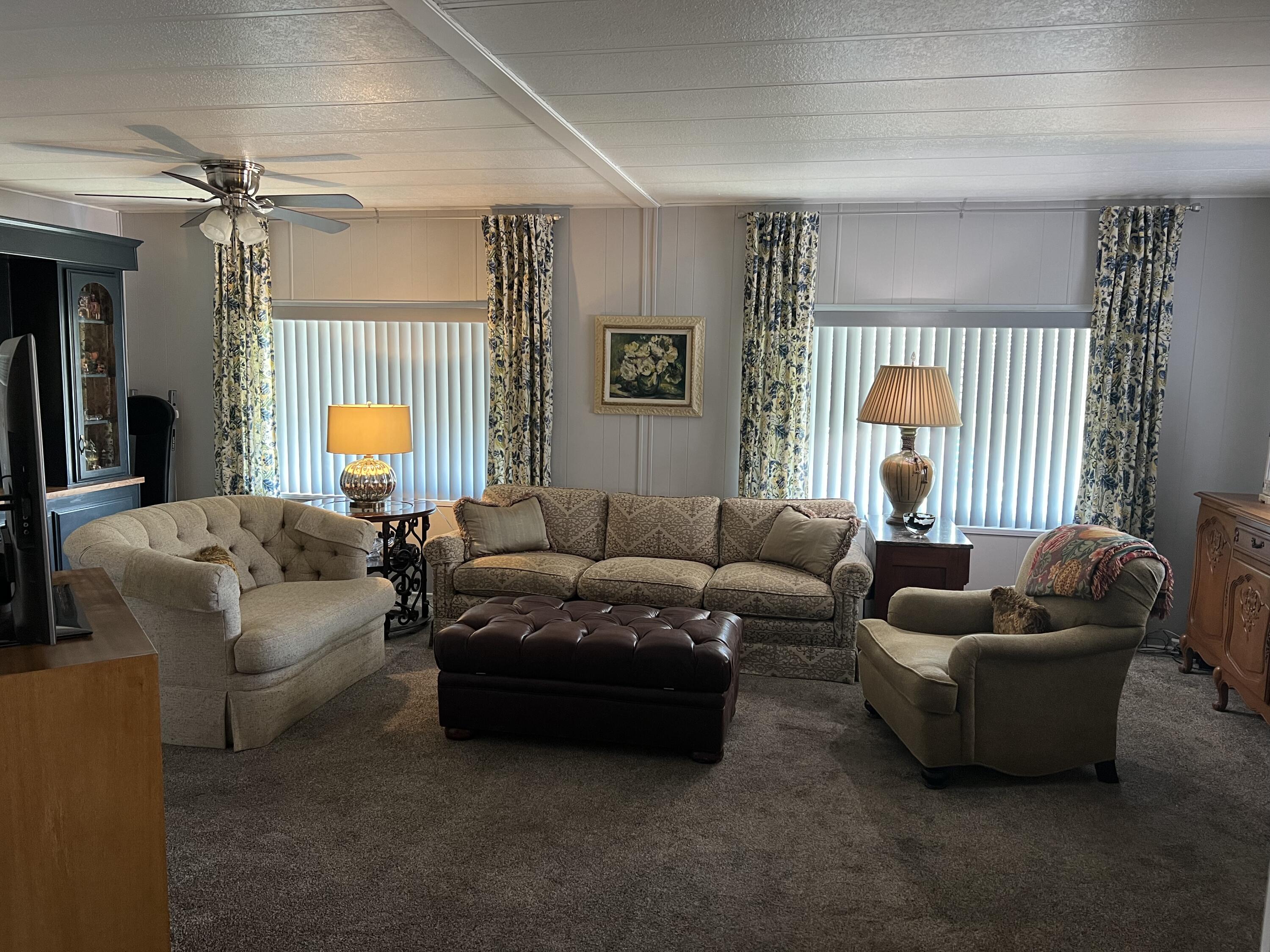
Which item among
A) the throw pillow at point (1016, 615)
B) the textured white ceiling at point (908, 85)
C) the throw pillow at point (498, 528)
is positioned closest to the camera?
the textured white ceiling at point (908, 85)

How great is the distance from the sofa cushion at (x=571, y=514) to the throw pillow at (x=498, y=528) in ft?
0.35

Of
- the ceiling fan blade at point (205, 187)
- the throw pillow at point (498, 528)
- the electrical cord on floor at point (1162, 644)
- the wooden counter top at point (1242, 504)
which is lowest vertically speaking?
the electrical cord on floor at point (1162, 644)

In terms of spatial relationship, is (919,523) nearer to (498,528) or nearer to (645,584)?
(645,584)

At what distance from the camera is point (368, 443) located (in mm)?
5457

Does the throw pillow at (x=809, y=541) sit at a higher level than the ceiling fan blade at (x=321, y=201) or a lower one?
lower

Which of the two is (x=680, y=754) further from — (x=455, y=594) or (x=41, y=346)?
(x=41, y=346)

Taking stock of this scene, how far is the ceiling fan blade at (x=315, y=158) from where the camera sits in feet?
14.3

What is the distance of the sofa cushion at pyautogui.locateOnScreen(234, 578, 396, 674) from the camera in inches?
151

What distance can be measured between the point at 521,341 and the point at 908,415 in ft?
8.02

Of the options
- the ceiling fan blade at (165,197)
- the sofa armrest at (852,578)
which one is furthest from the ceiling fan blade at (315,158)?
the sofa armrest at (852,578)

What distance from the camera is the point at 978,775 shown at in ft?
12.2

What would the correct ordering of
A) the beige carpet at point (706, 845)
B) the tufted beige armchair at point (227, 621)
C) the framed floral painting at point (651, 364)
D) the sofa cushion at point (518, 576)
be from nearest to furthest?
the beige carpet at point (706, 845) → the tufted beige armchair at point (227, 621) → the sofa cushion at point (518, 576) → the framed floral painting at point (651, 364)

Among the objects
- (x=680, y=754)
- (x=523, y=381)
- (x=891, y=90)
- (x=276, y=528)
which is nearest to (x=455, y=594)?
(x=276, y=528)

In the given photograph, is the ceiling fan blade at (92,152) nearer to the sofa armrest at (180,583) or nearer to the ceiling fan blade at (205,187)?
the ceiling fan blade at (205,187)
